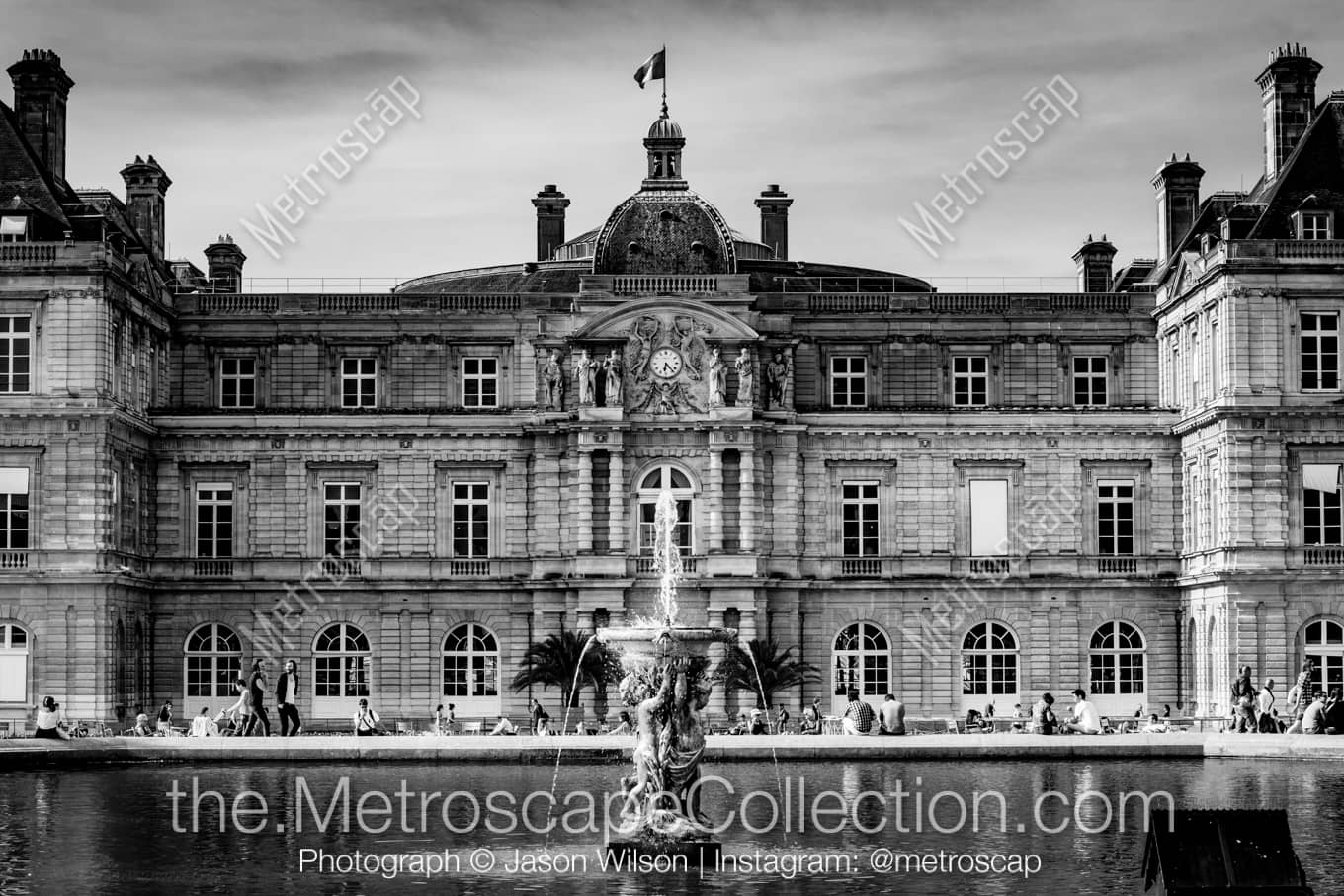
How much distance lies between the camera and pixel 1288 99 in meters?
63.9

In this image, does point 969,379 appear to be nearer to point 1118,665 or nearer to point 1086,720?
point 1118,665

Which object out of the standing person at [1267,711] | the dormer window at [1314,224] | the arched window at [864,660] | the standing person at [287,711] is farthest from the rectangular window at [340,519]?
the dormer window at [1314,224]

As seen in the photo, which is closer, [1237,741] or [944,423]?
[1237,741]

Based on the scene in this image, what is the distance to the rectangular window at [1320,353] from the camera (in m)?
60.0

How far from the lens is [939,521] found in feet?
211

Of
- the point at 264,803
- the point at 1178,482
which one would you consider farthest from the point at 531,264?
the point at 264,803

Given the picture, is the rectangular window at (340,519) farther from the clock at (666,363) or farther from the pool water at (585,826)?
the pool water at (585,826)

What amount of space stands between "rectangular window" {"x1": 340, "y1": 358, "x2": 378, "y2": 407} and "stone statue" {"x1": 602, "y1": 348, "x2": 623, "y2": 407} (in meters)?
7.71

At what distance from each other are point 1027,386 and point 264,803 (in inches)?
1380

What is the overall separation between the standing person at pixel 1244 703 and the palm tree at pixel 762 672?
1196cm

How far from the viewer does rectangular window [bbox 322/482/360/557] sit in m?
64.6

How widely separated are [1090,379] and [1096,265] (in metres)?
9.62

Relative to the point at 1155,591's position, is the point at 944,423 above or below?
above

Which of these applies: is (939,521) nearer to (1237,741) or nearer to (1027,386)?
(1027,386)
